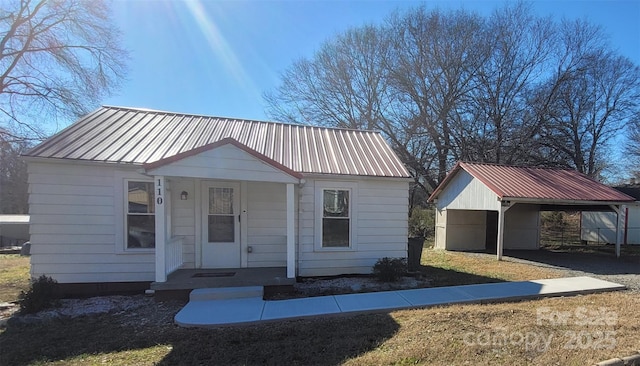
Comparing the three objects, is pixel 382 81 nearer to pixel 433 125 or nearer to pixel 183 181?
pixel 433 125

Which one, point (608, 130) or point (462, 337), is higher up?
point (608, 130)

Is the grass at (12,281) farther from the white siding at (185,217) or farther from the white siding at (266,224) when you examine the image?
the white siding at (266,224)

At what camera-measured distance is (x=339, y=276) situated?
793 centimetres

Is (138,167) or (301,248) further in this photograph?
(301,248)

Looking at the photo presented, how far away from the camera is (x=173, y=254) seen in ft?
22.7

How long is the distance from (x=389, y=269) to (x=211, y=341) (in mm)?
4377

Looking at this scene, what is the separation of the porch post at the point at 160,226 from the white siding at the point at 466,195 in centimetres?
992

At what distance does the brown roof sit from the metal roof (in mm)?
4848

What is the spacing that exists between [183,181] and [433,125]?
60.2 ft

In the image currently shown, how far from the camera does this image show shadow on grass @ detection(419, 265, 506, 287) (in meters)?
7.54

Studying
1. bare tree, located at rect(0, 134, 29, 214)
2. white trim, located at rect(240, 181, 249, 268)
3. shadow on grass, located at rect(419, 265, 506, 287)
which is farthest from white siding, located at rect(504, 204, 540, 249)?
bare tree, located at rect(0, 134, 29, 214)

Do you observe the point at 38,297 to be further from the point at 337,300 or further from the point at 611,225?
the point at 611,225

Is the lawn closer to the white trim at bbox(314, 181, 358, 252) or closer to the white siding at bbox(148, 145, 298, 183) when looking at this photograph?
the white siding at bbox(148, 145, 298, 183)

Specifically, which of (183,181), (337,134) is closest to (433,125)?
(337,134)
